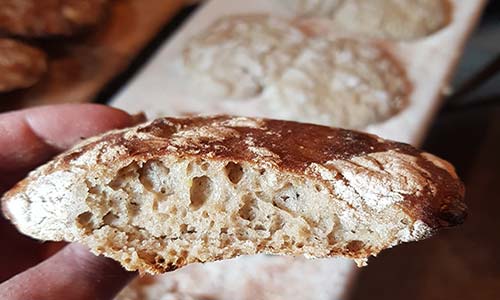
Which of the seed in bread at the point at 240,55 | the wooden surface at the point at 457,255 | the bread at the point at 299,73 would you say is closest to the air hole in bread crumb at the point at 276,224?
the bread at the point at 299,73

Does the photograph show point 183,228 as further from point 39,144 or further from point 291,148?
point 39,144

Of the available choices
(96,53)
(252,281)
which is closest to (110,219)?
(252,281)

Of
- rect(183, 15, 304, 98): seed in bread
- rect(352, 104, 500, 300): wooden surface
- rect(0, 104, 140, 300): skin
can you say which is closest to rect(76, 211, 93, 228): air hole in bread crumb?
rect(0, 104, 140, 300): skin

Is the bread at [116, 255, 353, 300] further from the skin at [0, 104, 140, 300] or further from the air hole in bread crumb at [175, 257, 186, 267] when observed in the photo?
the air hole in bread crumb at [175, 257, 186, 267]

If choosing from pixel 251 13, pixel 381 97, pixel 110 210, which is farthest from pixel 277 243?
pixel 251 13

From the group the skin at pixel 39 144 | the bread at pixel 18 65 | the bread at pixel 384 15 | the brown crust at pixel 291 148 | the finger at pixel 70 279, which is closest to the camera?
the brown crust at pixel 291 148

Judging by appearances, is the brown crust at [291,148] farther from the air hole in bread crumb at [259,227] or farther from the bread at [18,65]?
the bread at [18,65]
